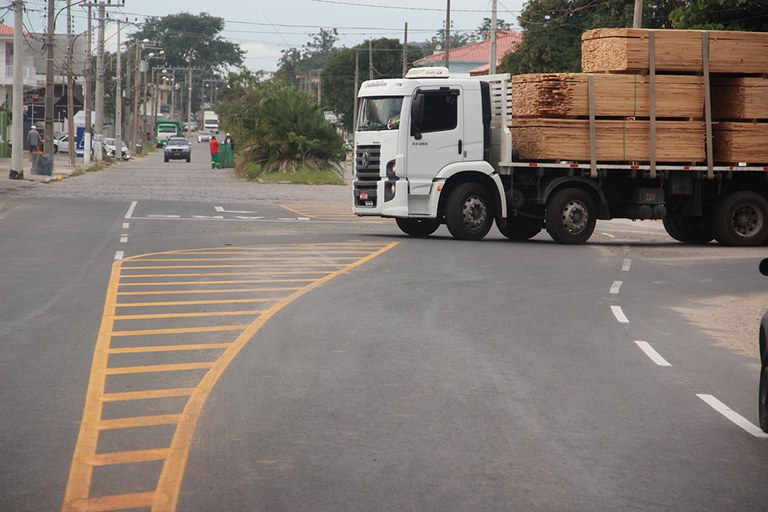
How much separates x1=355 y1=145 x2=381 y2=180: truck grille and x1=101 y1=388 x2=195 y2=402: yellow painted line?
1570 cm

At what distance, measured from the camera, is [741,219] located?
84.0ft

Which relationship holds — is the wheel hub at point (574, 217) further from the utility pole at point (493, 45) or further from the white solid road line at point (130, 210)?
the utility pole at point (493, 45)

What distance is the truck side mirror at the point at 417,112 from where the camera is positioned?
24.2 m

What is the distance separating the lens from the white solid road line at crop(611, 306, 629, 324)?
14.4 m

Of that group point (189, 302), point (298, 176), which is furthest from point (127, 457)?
point (298, 176)

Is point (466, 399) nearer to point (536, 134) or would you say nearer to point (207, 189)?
point (536, 134)

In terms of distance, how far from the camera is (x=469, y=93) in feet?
80.7

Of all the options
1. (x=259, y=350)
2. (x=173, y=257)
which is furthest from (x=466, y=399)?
(x=173, y=257)

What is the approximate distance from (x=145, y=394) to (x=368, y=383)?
1.78 metres

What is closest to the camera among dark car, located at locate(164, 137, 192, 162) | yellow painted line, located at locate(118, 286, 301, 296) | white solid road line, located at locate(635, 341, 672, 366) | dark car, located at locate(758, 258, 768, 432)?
dark car, located at locate(758, 258, 768, 432)

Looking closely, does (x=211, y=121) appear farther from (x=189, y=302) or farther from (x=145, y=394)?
(x=145, y=394)

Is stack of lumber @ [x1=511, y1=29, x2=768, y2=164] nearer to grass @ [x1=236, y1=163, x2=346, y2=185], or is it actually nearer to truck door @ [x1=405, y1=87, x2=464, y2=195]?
truck door @ [x1=405, y1=87, x2=464, y2=195]

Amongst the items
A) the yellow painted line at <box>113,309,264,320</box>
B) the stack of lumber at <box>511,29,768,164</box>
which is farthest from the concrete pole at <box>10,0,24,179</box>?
the yellow painted line at <box>113,309,264,320</box>

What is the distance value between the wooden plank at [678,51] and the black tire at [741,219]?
102 inches
